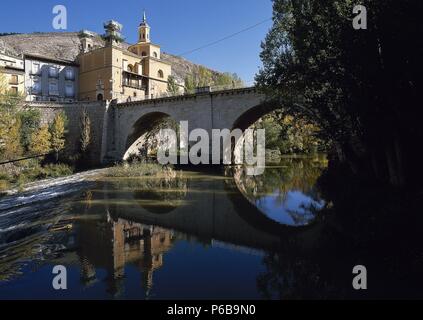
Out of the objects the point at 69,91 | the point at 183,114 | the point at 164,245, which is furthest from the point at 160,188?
the point at 69,91

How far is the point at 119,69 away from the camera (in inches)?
2277

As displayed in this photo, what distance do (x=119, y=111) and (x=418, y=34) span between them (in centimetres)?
4401

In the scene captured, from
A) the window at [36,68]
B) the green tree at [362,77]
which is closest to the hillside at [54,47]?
the window at [36,68]

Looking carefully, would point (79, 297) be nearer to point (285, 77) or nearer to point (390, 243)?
point (390, 243)

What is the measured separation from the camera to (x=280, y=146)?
6141 cm

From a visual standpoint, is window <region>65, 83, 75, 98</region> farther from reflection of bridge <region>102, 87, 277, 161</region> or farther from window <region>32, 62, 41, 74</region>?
reflection of bridge <region>102, 87, 277, 161</region>

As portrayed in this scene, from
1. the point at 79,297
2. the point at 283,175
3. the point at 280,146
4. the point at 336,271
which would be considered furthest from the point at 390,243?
the point at 280,146

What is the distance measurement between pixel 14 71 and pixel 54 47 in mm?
71366

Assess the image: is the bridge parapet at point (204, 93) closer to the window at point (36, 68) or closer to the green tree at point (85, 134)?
the green tree at point (85, 134)

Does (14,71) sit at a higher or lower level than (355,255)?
higher

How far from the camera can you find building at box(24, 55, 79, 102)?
187 feet

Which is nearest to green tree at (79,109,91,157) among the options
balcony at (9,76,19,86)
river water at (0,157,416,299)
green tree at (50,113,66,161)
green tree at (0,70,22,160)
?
green tree at (50,113,66,161)

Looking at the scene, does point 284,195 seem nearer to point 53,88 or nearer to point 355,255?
point 355,255
